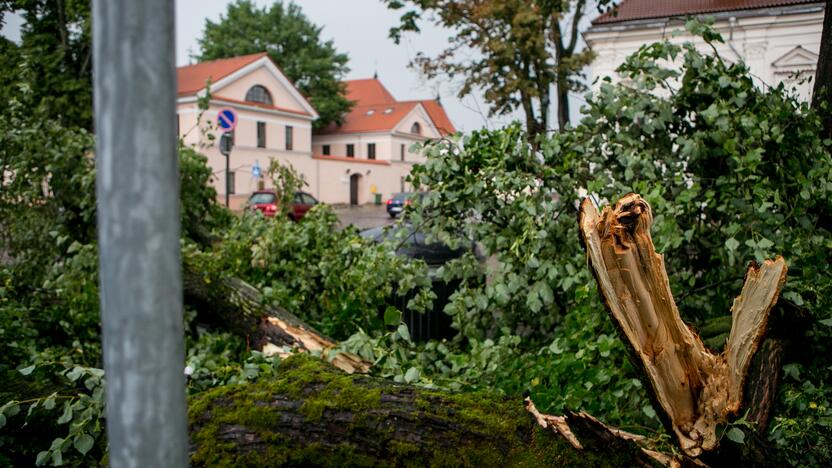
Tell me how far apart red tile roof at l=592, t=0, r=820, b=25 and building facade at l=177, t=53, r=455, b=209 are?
11526 mm

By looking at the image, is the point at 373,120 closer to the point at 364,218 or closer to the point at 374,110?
the point at 374,110

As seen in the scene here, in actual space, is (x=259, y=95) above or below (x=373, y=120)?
below

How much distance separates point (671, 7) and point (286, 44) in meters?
36.4

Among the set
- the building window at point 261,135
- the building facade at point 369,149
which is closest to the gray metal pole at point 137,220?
the building window at point 261,135

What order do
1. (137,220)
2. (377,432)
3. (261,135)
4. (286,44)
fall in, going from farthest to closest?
(286,44) → (261,135) → (377,432) → (137,220)

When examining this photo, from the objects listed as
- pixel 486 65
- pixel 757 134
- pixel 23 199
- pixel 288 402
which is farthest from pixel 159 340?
pixel 486 65

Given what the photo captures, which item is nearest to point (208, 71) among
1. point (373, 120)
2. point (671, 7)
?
point (373, 120)

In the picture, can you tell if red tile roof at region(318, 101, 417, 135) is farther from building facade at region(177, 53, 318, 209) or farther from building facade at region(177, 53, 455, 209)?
building facade at region(177, 53, 318, 209)

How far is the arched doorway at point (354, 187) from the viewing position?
52031 mm

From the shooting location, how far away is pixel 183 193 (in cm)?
836

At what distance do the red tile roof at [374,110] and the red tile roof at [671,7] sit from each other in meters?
25.2

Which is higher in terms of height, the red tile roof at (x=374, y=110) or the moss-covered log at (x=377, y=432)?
the red tile roof at (x=374, y=110)

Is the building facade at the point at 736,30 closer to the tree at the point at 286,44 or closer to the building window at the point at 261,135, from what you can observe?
the building window at the point at 261,135

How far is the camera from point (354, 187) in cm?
5222
